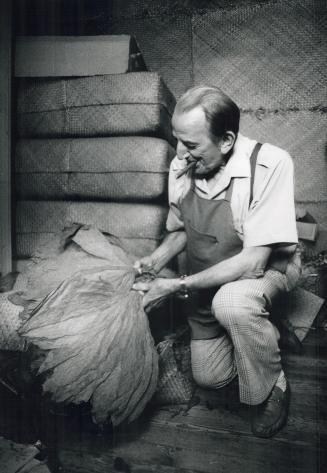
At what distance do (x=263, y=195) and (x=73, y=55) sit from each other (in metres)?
1.50

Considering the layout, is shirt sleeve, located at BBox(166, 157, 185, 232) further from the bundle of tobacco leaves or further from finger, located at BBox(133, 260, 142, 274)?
the bundle of tobacco leaves

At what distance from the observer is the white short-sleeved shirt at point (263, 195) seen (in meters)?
1.52

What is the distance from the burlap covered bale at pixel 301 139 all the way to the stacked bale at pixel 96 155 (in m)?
0.76

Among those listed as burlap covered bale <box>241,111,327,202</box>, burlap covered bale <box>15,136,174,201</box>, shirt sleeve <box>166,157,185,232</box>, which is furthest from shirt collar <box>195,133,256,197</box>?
burlap covered bale <box>241,111,327,202</box>

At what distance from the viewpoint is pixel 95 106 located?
2.20 meters

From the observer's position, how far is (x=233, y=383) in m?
1.86

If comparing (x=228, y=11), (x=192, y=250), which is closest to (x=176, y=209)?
(x=192, y=250)

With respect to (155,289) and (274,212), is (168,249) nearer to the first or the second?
(155,289)

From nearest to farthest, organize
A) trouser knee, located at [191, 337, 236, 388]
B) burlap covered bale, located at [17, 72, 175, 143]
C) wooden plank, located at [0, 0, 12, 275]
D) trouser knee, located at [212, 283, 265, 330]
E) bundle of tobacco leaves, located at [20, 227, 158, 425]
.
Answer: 1. bundle of tobacco leaves, located at [20, 227, 158, 425]
2. trouser knee, located at [212, 283, 265, 330]
3. trouser knee, located at [191, 337, 236, 388]
4. burlap covered bale, located at [17, 72, 175, 143]
5. wooden plank, located at [0, 0, 12, 275]

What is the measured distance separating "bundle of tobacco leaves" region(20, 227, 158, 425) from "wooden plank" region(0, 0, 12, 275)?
89 centimetres

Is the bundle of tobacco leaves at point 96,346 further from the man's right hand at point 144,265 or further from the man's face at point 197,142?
Result: the man's face at point 197,142

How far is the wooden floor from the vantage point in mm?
1418

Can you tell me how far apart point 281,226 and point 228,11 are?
1.91 meters

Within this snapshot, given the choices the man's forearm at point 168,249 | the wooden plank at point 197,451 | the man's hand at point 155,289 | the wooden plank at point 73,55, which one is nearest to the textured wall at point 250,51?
the wooden plank at point 73,55
